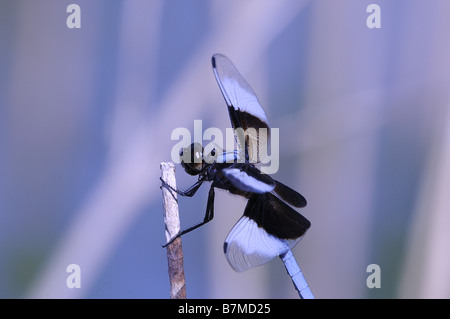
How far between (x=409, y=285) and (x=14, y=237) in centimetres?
261

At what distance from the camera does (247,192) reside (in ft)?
5.03

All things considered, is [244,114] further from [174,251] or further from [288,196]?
[174,251]

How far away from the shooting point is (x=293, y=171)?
2709 millimetres

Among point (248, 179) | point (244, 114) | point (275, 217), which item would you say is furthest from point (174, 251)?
point (244, 114)

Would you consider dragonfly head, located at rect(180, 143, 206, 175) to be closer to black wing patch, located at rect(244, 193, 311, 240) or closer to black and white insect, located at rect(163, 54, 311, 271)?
black and white insect, located at rect(163, 54, 311, 271)

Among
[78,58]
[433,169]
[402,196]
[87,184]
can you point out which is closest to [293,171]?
[402,196]

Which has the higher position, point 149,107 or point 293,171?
point 149,107

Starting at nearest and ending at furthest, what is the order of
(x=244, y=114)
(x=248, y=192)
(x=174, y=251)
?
(x=174, y=251)
(x=248, y=192)
(x=244, y=114)

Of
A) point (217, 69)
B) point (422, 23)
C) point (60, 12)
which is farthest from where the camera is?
point (422, 23)

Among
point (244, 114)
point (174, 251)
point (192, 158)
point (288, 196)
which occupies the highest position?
point (244, 114)

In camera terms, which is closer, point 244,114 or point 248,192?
point 248,192

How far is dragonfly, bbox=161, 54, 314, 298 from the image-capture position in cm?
154

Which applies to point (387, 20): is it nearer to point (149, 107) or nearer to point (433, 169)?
point (433, 169)

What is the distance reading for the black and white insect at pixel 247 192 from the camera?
154 cm
